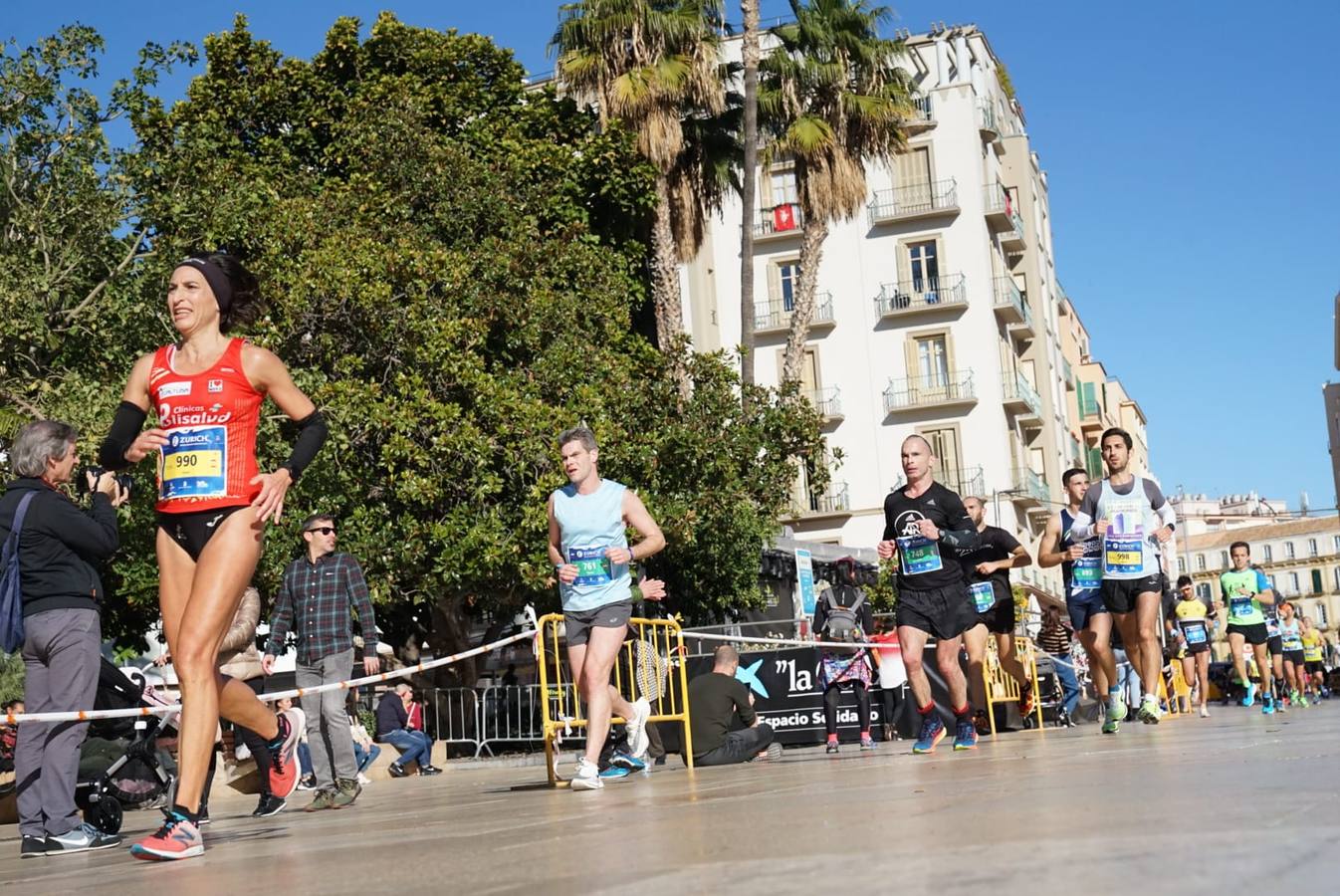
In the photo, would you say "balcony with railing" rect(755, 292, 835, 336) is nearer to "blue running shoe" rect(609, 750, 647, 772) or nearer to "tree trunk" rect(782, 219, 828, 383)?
"tree trunk" rect(782, 219, 828, 383)

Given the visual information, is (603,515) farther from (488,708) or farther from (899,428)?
(899,428)

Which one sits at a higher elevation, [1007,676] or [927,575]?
[927,575]

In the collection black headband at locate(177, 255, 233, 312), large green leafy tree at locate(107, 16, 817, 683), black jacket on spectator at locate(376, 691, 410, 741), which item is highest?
large green leafy tree at locate(107, 16, 817, 683)

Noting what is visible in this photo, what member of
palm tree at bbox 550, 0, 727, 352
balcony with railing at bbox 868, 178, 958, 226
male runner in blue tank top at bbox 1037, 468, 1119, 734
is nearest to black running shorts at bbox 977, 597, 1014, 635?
male runner in blue tank top at bbox 1037, 468, 1119, 734

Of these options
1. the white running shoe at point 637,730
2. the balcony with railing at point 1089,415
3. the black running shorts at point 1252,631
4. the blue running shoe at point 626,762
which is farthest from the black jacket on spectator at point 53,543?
the balcony with railing at point 1089,415

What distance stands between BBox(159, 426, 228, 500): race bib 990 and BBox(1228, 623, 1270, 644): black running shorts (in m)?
16.2

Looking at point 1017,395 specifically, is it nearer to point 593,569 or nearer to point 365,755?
point 365,755

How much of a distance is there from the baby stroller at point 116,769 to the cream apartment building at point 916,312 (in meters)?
41.2

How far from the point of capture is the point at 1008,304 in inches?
2074

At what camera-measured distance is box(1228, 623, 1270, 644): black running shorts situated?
1952 centimetres

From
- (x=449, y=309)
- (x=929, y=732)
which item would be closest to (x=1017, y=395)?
(x=449, y=309)

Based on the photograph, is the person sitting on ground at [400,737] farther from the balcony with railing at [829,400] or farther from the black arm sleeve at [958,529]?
the balcony with railing at [829,400]

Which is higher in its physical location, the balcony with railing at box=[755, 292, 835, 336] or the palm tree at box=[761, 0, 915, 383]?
the balcony with railing at box=[755, 292, 835, 336]

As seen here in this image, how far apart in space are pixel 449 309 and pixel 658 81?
8.16 metres
